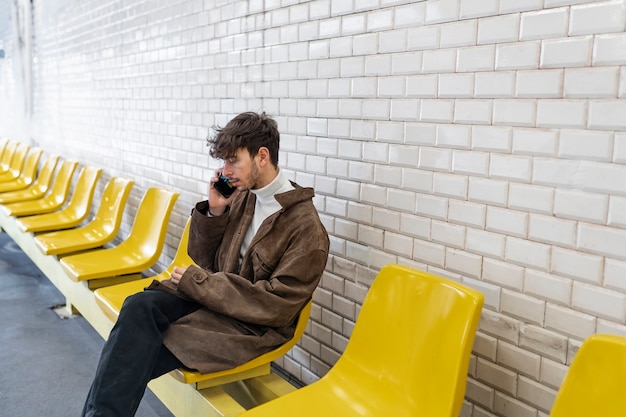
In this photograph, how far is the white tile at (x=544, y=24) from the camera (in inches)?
72.9

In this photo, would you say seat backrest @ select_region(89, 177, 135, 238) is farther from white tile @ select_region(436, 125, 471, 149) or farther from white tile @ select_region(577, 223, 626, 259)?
white tile @ select_region(577, 223, 626, 259)

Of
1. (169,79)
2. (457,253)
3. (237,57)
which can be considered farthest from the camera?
(169,79)

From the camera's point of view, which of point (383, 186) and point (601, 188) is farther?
point (383, 186)

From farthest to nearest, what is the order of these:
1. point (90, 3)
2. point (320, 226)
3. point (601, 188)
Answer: point (90, 3)
point (320, 226)
point (601, 188)

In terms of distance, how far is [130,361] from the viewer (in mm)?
2229

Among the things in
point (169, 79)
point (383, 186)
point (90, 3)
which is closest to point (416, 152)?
point (383, 186)

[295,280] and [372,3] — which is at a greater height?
[372,3]

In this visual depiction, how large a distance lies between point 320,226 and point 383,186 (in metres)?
0.36

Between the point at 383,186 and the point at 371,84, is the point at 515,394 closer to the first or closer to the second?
the point at 383,186

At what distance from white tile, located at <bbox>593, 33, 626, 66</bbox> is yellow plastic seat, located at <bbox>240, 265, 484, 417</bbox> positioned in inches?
31.2

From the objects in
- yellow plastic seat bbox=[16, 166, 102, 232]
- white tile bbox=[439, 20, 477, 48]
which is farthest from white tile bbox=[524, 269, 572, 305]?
yellow plastic seat bbox=[16, 166, 102, 232]

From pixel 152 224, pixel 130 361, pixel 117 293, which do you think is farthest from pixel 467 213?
pixel 152 224

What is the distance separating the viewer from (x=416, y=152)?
2414mm

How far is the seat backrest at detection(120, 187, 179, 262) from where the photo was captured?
3.89 m
